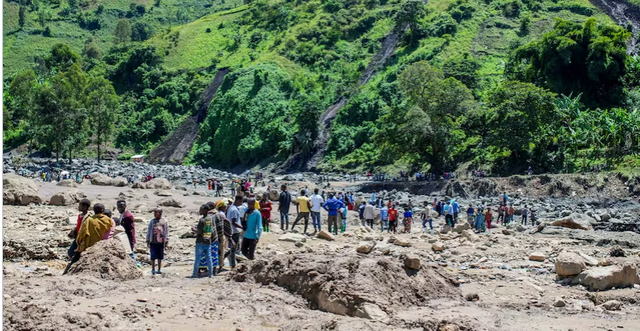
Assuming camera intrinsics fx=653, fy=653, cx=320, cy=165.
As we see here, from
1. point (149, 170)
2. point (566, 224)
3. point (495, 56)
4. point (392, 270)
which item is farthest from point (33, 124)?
point (392, 270)

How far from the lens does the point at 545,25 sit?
7056 centimetres

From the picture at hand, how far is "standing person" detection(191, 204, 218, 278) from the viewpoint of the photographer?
10961 mm

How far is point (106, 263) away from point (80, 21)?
12441cm

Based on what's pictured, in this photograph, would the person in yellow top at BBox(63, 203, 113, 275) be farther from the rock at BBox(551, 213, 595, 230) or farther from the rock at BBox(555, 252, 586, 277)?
the rock at BBox(551, 213, 595, 230)

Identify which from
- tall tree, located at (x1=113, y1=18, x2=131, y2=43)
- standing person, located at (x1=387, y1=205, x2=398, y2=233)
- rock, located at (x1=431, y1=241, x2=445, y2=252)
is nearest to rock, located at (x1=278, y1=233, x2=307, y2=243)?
rock, located at (x1=431, y1=241, x2=445, y2=252)

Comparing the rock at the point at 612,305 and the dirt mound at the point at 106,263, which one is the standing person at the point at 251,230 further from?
the rock at the point at 612,305

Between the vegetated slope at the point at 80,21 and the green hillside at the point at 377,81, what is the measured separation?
1.75 feet

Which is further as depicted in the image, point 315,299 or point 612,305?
point 612,305

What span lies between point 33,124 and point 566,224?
165 feet

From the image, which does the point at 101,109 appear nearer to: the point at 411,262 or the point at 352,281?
the point at 411,262

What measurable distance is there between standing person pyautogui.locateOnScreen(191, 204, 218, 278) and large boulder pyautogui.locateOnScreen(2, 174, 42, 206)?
1390 cm

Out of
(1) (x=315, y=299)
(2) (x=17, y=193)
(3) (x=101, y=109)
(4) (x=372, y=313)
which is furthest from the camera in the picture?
(3) (x=101, y=109)

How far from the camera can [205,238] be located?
11.0m

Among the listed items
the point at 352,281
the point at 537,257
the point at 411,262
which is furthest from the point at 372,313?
the point at 537,257
